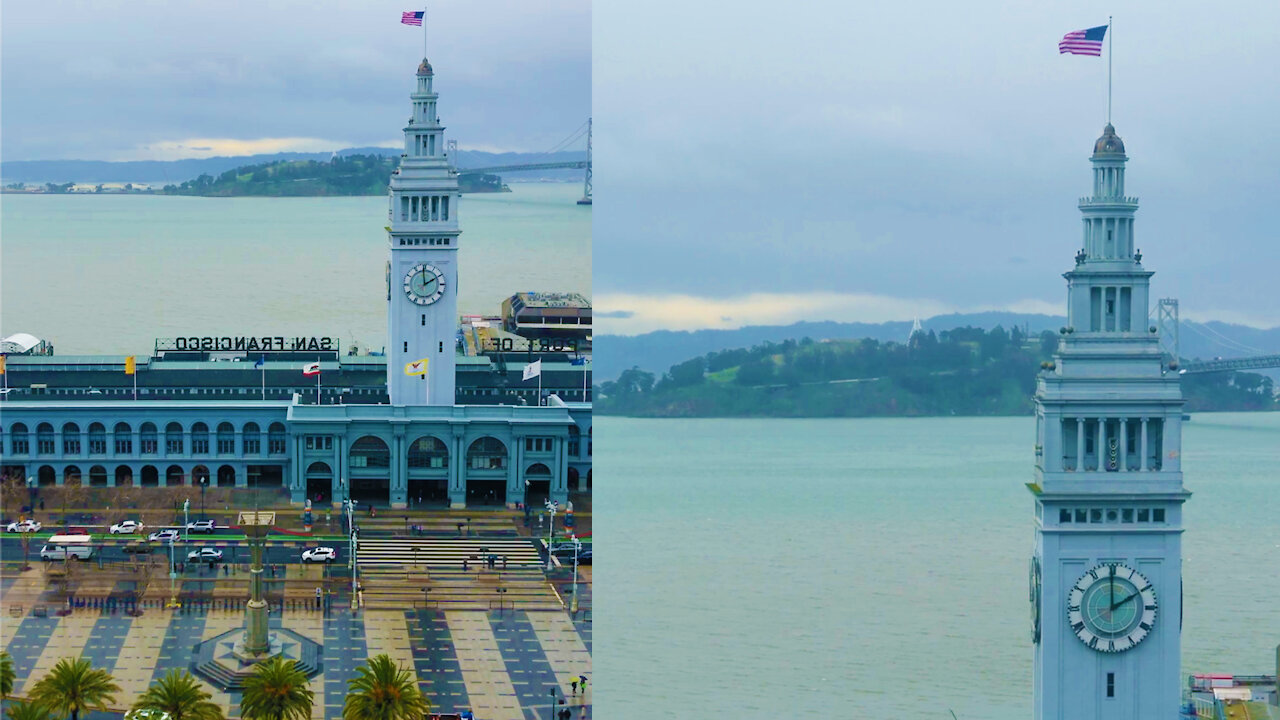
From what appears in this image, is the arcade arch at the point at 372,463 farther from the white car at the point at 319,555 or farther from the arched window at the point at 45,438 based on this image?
the arched window at the point at 45,438

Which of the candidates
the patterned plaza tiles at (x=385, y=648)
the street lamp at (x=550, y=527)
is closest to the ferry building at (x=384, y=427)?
the street lamp at (x=550, y=527)

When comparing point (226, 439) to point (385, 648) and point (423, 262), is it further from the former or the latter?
point (385, 648)

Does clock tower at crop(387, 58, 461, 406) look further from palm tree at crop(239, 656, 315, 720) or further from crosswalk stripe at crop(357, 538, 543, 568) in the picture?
palm tree at crop(239, 656, 315, 720)

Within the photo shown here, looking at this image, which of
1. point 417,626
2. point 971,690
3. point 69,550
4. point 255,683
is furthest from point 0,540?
point 971,690

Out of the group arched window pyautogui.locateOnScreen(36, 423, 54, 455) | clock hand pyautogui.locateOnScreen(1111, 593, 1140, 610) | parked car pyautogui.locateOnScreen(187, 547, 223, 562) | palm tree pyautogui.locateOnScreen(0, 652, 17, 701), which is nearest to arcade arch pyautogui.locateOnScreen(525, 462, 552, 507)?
parked car pyautogui.locateOnScreen(187, 547, 223, 562)

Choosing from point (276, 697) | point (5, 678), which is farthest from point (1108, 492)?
point (5, 678)

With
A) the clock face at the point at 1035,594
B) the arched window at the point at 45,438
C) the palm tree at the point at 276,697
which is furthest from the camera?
the arched window at the point at 45,438
